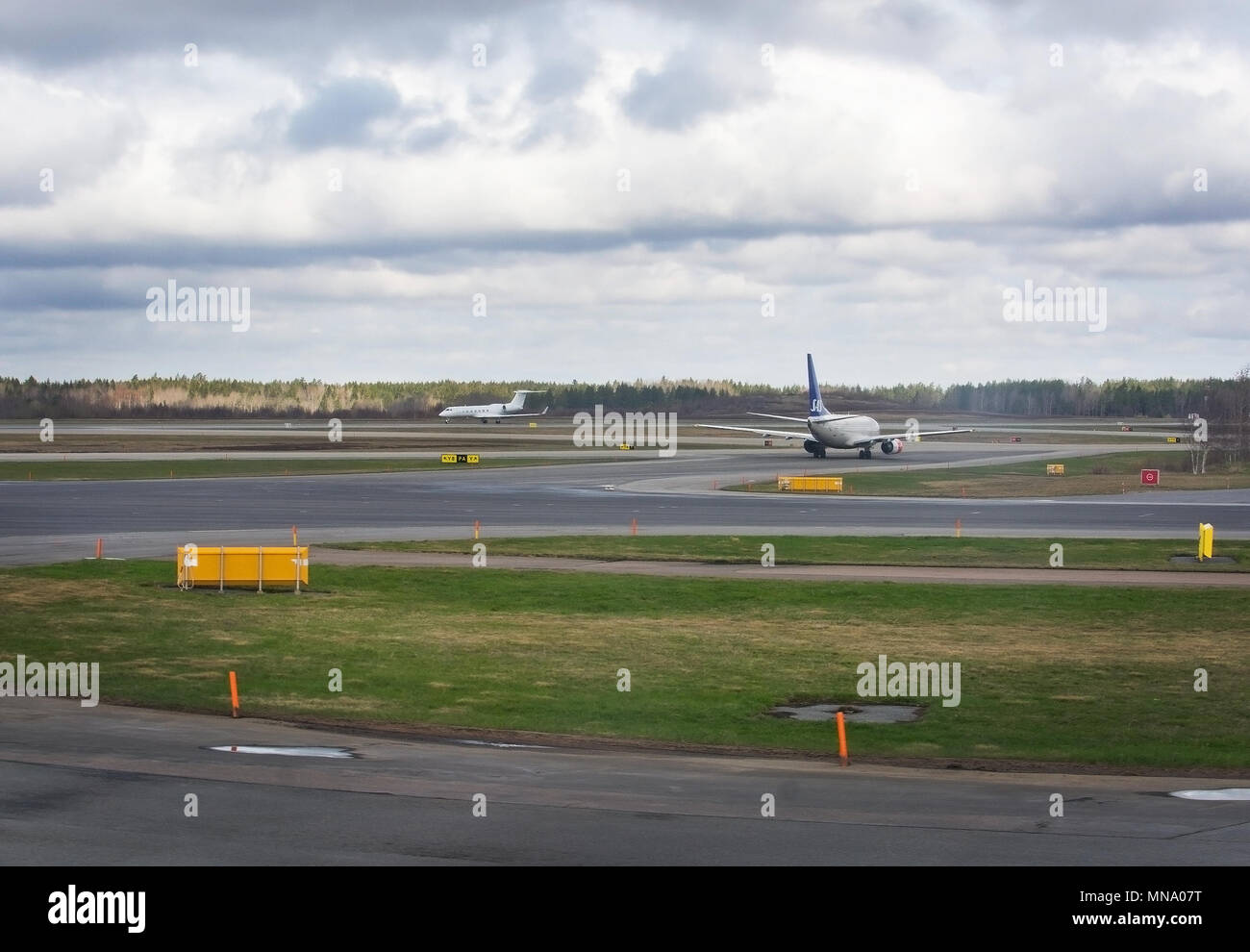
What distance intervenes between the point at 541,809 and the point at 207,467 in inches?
3447

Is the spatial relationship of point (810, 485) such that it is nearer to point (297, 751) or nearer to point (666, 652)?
point (666, 652)

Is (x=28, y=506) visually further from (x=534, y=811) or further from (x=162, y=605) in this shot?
(x=534, y=811)

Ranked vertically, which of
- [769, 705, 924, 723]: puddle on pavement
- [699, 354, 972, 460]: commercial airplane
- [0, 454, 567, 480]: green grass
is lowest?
[769, 705, 924, 723]: puddle on pavement

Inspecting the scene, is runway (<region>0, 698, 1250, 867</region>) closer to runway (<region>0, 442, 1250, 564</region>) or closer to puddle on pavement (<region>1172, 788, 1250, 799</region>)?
puddle on pavement (<region>1172, 788, 1250, 799</region>)

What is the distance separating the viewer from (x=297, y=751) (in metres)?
19.0

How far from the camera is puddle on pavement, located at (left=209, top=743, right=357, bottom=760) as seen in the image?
18.8m

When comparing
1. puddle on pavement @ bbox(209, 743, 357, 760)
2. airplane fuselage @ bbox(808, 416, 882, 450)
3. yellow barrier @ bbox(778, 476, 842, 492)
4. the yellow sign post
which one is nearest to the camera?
puddle on pavement @ bbox(209, 743, 357, 760)

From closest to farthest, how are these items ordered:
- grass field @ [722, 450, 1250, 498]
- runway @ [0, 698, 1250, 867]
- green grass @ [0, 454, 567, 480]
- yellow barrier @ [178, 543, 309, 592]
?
runway @ [0, 698, 1250, 867] → yellow barrier @ [178, 543, 309, 592] → grass field @ [722, 450, 1250, 498] → green grass @ [0, 454, 567, 480]

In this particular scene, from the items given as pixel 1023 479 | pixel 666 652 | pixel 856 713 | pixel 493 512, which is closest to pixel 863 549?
pixel 493 512

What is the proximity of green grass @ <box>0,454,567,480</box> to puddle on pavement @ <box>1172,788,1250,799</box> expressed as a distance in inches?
3133

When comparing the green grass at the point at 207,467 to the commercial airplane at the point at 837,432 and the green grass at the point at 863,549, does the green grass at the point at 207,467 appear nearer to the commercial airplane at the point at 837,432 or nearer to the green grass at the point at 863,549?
the commercial airplane at the point at 837,432

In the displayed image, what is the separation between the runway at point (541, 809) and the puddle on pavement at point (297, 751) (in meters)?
0.22

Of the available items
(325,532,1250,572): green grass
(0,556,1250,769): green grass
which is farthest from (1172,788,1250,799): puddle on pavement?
(325,532,1250,572): green grass
